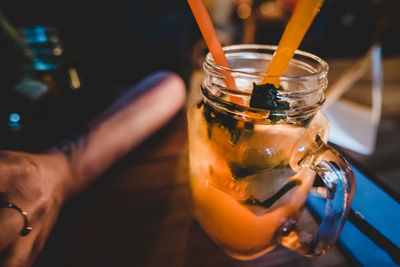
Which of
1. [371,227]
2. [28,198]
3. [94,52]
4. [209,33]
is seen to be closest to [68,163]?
[28,198]

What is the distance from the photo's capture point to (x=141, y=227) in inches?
13.9

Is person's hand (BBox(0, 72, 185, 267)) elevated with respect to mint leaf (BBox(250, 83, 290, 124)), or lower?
lower

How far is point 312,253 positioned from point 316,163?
0.12 metres

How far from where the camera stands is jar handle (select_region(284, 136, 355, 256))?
0.26 metres

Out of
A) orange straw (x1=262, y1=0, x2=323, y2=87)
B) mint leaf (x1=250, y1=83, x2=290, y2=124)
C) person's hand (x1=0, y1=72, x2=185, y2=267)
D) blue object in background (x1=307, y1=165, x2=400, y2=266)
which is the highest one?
orange straw (x1=262, y1=0, x2=323, y2=87)

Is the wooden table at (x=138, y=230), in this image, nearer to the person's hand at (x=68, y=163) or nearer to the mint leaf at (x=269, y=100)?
the person's hand at (x=68, y=163)

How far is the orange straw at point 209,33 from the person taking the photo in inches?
10.6

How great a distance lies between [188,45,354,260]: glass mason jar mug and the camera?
0.28 m

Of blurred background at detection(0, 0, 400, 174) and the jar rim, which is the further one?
blurred background at detection(0, 0, 400, 174)

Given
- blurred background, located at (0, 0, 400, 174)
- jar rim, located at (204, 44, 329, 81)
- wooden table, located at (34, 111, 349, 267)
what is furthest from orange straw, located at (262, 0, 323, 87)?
blurred background, located at (0, 0, 400, 174)

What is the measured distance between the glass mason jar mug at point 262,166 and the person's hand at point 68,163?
0.20 meters

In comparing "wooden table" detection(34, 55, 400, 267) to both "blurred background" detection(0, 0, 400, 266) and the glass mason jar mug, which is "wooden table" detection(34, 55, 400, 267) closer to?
the glass mason jar mug

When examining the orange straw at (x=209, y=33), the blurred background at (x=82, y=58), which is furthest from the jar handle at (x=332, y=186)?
the blurred background at (x=82, y=58)

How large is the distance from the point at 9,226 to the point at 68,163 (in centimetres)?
16
